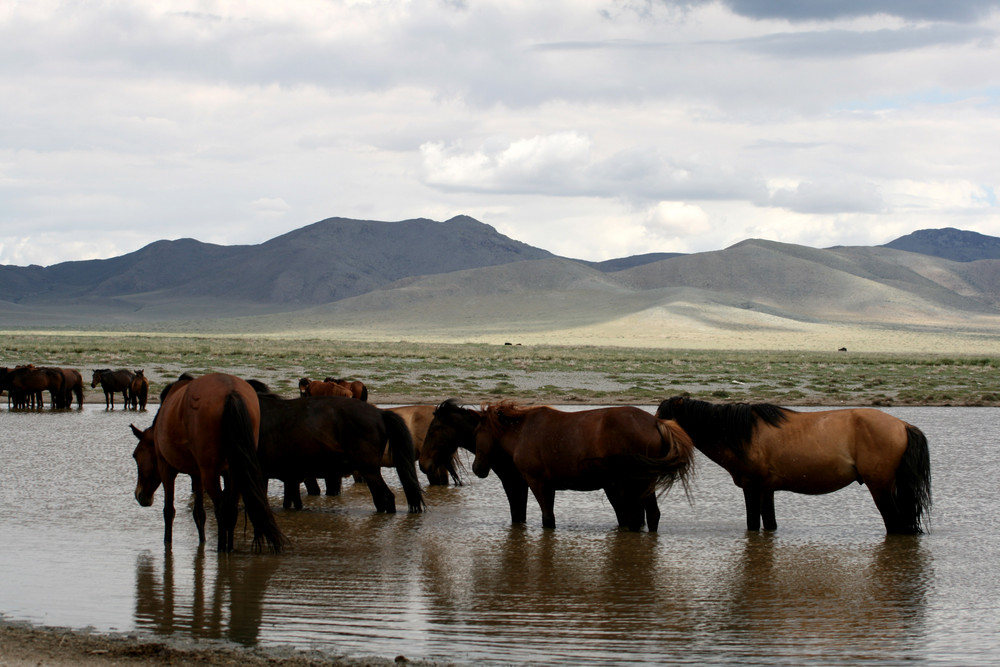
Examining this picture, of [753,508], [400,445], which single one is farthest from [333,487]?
[753,508]

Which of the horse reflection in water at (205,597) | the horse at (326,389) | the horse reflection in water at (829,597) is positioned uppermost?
the horse at (326,389)

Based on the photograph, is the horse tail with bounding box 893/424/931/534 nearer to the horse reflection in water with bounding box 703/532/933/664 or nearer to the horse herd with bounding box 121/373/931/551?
the horse herd with bounding box 121/373/931/551

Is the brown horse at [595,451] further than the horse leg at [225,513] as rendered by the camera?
Yes

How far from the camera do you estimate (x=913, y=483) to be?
8.98m

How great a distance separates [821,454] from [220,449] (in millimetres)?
4984

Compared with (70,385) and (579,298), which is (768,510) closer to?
(70,385)

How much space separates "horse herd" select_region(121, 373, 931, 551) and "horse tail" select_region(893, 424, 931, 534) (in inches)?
0.5

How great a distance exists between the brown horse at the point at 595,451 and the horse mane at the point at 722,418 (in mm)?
405

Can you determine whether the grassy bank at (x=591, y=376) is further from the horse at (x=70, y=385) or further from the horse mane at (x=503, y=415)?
the horse mane at (x=503, y=415)

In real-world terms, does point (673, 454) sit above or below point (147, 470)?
above

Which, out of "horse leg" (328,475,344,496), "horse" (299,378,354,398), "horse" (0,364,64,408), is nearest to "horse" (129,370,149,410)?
"horse" (0,364,64,408)

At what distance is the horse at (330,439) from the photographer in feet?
32.1

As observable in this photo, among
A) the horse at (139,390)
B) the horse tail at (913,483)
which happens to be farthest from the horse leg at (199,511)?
the horse at (139,390)

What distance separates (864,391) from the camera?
3108 centimetres
